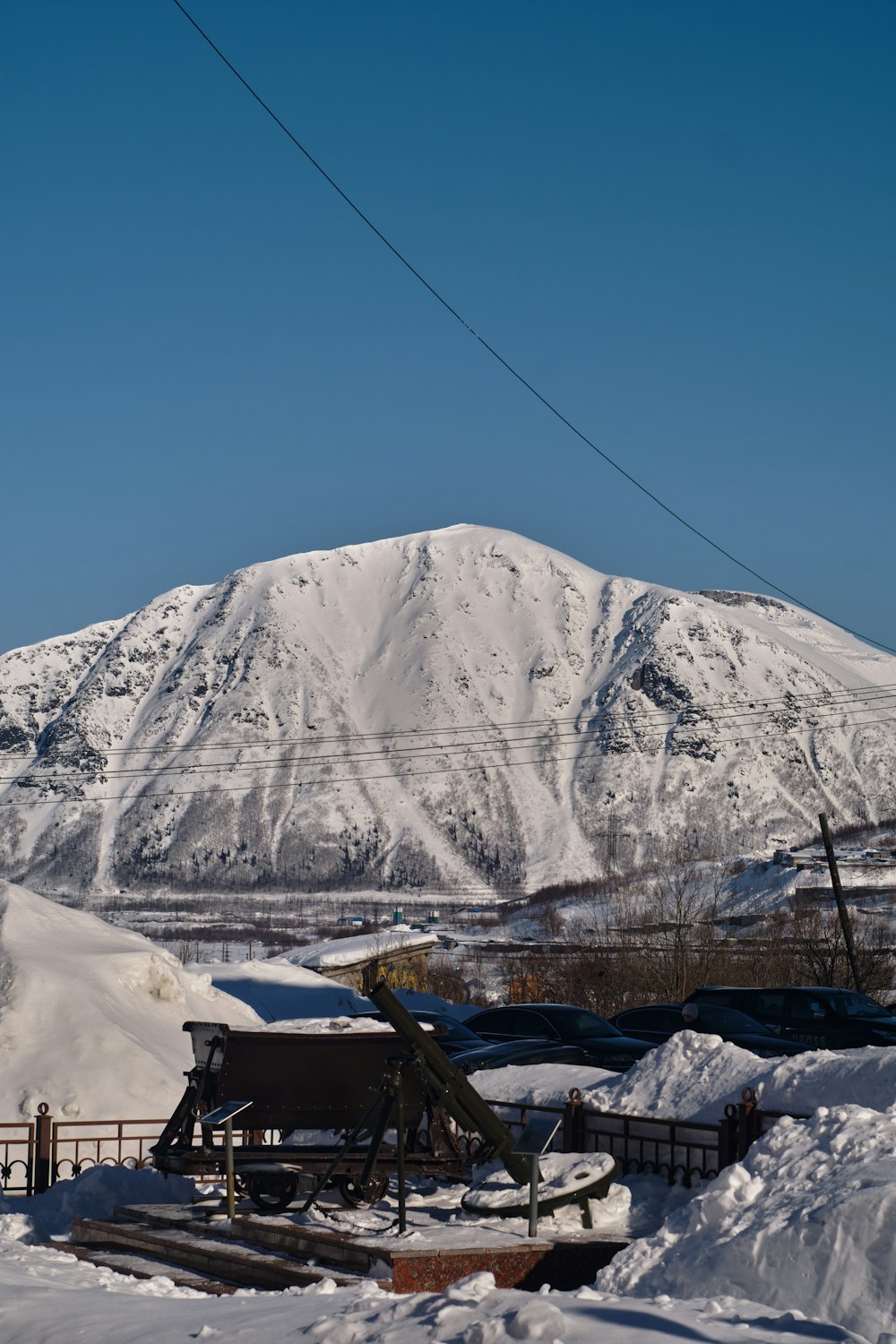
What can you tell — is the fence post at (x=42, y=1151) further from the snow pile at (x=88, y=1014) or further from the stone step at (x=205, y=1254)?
the snow pile at (x=88, y=1014)

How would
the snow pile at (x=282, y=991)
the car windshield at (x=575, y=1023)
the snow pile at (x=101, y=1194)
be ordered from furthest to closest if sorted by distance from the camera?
the snow pile at (x=282, y=991) → the car windshield at (x=575, y=1023) → the snow pile at (x=101, y=1194)

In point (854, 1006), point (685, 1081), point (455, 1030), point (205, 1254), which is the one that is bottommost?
point (205, 1254)

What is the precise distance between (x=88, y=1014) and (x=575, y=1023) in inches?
307

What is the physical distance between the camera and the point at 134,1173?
1441cm

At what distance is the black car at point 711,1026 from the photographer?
66.1ft

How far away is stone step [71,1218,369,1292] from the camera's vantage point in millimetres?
10477

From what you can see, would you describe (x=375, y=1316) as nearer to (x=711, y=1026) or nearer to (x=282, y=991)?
(x=711, y=1026)

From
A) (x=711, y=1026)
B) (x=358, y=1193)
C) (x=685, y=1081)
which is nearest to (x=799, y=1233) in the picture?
(x=358, y=1193)

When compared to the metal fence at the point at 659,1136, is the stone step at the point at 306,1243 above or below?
below

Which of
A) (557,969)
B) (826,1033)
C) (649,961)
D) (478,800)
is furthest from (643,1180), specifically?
(478,800)

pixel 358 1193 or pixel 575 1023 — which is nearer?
pixel 358 1193

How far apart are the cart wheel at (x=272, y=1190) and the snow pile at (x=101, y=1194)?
1629 mm

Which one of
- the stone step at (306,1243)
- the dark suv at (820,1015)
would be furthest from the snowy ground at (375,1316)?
the dark suv at (820,1015)

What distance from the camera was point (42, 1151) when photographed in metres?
16.1
